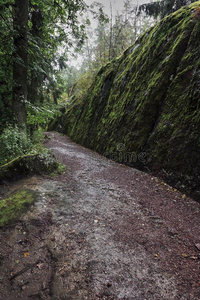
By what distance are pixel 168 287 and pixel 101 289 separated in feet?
2.75

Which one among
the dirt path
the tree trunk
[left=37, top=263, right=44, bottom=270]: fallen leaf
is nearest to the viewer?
the dirt path

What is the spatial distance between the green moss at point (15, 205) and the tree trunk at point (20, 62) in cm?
343

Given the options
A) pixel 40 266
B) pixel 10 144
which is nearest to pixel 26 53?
pixel 10 144

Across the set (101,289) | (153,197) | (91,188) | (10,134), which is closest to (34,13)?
(10,134)

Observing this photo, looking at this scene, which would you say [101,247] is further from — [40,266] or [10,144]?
[10,144]

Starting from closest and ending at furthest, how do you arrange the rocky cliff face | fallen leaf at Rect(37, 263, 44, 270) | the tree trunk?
fallen leaf at Rect(37, 263, 44, 270)
the rocky cliff face
the tree trunk

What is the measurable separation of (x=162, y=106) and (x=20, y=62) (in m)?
5.36

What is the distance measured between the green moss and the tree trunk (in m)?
3.43

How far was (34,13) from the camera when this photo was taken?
7469 millimetres

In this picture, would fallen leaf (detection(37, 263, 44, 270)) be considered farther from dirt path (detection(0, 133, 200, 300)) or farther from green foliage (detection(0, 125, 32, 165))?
green foliage (detection(0, 125, 32, 165))

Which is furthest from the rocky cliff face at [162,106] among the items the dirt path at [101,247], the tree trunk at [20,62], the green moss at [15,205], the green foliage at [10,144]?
the tree trunk at [20,62]

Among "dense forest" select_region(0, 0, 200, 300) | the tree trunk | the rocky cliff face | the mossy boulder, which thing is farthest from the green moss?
the rocky cliff face

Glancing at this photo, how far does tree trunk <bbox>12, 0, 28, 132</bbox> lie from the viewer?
18.9 ft

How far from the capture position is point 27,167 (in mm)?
4750
